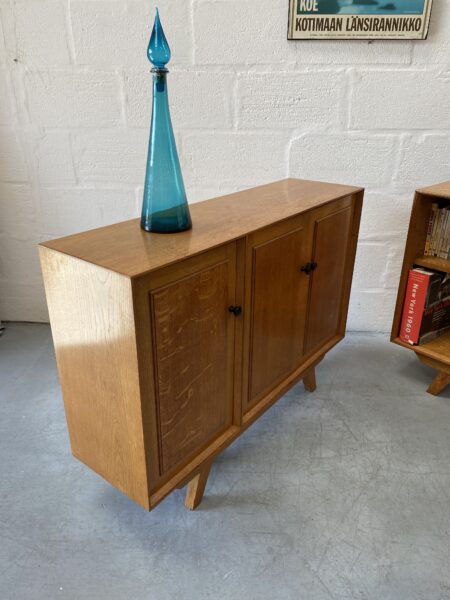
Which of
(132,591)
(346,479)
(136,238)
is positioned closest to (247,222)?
(136,238)

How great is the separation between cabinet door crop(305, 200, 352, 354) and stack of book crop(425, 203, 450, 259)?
0.35 metres

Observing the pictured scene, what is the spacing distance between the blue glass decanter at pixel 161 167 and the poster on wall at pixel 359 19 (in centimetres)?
107

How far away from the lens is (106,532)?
128cm

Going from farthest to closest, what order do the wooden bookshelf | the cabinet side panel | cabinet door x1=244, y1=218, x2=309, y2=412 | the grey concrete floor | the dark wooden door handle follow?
the wooden bookshelf, the dark wooden door handle, cabinet door x1=244, y1=218, x2=309, y2=412, the grey concrete floor, the cabinet side panel

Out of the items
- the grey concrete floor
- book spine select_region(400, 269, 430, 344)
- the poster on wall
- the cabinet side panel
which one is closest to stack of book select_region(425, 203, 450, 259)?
book spine select_region(400, 269, 430, 344)

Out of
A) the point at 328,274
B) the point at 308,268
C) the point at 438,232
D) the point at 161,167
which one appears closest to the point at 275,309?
the point at 308,268

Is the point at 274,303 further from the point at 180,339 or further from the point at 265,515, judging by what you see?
the point at 265,515

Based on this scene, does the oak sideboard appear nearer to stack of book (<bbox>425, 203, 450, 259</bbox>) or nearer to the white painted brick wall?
stack of book (<bbox>425, 203, 450, 259</bbox>)

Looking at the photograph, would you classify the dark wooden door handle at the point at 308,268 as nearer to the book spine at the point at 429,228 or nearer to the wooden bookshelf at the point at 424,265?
the wooden bookshelf at the point at 424,265

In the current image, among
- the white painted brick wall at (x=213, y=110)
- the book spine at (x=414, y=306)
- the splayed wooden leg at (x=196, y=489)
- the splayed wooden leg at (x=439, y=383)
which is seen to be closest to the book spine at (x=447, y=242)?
the book spine at (x=414, y=306)

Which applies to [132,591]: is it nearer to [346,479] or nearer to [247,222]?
[346,479]

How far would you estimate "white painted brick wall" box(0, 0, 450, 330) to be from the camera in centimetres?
191

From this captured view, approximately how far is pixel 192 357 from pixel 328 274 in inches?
29.7

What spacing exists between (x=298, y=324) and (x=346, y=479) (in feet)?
1.67
